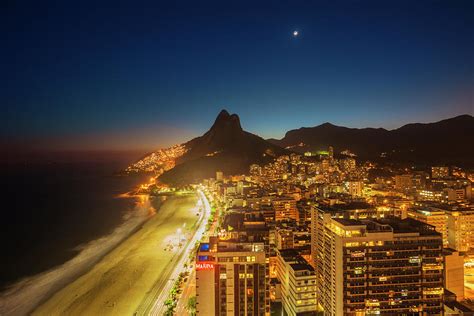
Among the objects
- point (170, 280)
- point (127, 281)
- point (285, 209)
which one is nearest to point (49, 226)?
point (127, 281)

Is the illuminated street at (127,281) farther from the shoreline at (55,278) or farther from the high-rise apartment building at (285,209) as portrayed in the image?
the high-rise apartment building at (285,209)

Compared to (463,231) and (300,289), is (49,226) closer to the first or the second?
(300,289)

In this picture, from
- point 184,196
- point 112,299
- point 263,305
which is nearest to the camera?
point 263,305

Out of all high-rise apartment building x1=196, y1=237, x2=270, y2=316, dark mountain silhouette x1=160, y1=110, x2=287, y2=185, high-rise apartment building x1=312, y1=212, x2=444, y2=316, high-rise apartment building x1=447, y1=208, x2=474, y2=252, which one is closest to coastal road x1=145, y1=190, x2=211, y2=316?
high-rise apartment building x1=196, y1=237, x2=270, y2=316

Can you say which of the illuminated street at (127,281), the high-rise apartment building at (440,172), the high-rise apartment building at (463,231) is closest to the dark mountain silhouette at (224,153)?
the high-rise apartment building at (440,172)

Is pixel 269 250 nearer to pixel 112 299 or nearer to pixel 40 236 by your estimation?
pixel 112 299

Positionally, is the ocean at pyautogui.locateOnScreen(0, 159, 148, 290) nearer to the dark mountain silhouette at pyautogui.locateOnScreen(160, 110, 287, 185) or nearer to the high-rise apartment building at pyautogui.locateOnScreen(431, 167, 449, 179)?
the dark mountain silhouette at pyautogui.locateOnScreen(160, 110, 287, 185)

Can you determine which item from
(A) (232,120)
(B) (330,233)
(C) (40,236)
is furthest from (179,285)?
(A) (232,120)
